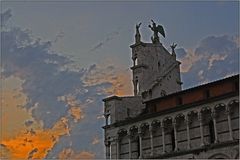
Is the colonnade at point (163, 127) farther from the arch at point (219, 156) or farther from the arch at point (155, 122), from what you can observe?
the arch at point (219, 156)

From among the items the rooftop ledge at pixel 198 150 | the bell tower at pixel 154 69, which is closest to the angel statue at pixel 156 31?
the bell tower at pixel 154 69

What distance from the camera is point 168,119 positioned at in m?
29.8

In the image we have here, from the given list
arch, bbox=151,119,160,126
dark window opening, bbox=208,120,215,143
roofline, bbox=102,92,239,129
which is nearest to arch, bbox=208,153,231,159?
dark window opening, bbox=208,120,215,143

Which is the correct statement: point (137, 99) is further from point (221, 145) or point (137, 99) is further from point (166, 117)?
point (221, 145)

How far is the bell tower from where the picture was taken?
35375mm

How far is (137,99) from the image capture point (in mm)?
34469

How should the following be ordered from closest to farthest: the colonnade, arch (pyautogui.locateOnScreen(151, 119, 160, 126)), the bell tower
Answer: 1. the colonnade
2. arch (pyautogui.locateOnScreen(151, 119, 160, 126))
3. the bell tower

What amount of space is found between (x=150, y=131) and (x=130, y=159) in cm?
240

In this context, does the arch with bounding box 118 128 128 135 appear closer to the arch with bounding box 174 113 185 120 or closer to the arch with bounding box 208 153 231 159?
the arch with bounding box 174 113 185 120

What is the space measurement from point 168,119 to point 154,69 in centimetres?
748

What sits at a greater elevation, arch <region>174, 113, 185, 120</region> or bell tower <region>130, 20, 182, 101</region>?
bell tower <region>130, 20, 182, 101</region>

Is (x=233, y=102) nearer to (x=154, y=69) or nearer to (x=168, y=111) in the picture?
(x=168, y=111)

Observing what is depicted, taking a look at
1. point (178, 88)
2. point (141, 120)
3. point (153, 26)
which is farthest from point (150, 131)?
point (153, 26)

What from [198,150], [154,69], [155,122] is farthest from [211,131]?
[154,69]
